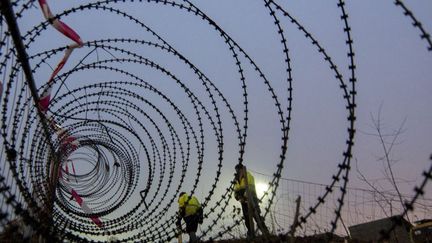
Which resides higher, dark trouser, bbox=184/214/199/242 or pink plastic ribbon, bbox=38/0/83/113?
pink plastic ribbon, bbox=38/0/83/113

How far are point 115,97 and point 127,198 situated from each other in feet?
12.1

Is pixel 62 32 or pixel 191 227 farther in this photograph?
pixel 191 227

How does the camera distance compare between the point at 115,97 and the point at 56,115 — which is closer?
the point at 56,115

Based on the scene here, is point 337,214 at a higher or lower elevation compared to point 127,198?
lower

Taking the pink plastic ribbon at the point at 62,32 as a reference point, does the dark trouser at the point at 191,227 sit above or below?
below

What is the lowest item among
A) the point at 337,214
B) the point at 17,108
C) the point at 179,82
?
the point at 337,214

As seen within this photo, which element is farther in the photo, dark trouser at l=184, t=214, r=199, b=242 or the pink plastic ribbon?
dark trouser at l=184, t=214, r=199, b=242

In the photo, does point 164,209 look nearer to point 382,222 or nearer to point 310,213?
point 310,213

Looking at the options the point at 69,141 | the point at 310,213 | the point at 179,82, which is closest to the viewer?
the point at 310,213

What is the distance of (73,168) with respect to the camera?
1005cm

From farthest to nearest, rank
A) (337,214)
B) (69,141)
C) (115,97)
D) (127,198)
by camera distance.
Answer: (127,198), (69,141), (115,97), (337,214)

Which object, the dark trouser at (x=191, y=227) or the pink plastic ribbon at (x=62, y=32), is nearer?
the pink plastic ribbon at (x=62, y=32)

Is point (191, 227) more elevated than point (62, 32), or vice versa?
point (62, 32)

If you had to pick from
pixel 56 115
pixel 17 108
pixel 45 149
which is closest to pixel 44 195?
pixel 45 149
